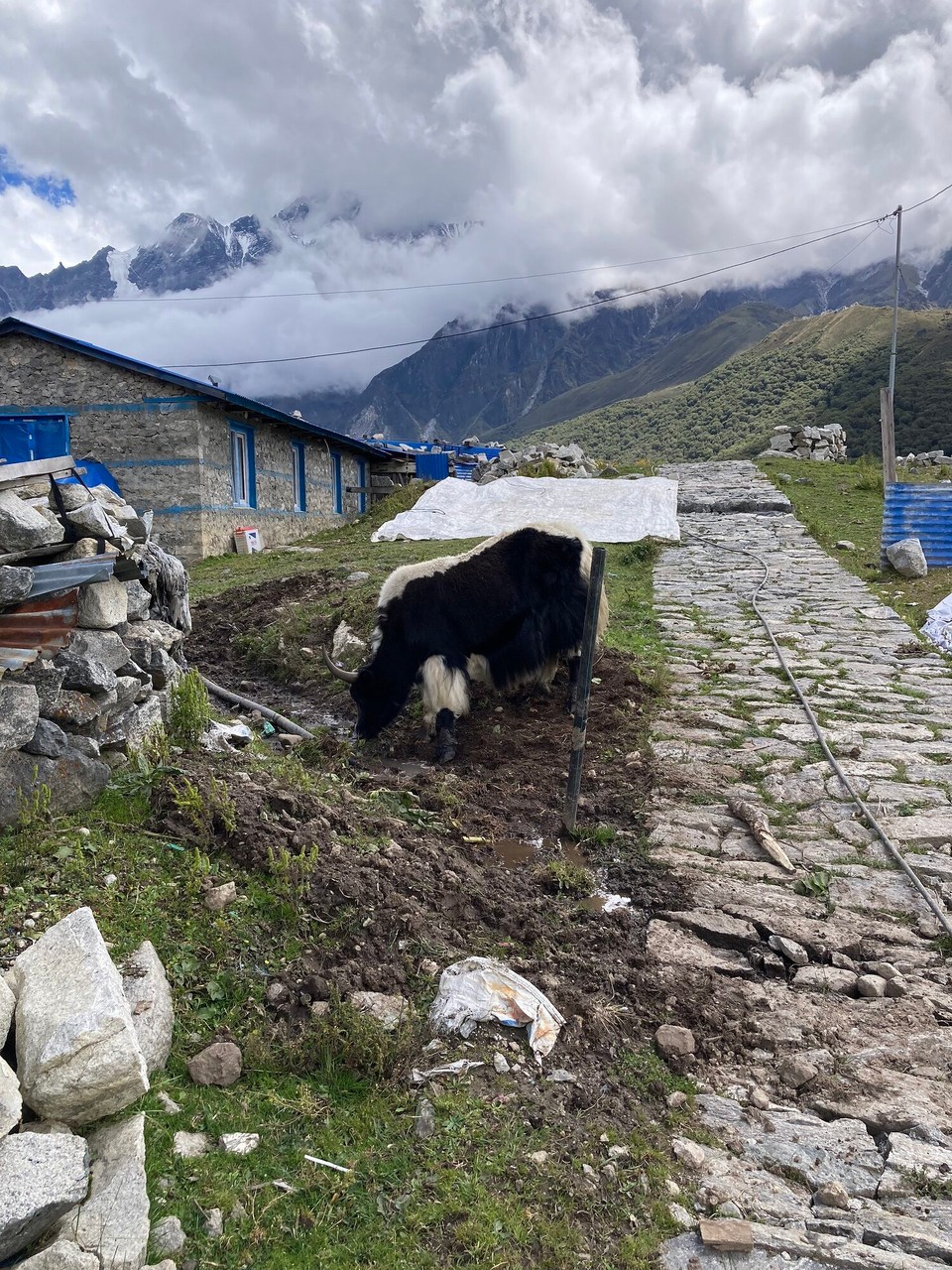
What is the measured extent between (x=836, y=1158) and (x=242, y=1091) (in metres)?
1.89

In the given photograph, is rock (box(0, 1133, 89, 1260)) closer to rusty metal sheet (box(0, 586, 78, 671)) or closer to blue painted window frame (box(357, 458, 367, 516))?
rusty metal sheet (box(0, 586, 78, 671))

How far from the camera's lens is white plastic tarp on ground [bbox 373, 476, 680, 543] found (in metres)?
14.8

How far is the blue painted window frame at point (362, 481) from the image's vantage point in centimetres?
2464

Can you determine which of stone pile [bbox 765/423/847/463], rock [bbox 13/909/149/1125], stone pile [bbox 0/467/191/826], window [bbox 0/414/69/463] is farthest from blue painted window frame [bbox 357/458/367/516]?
rock [bbox 13/909/149/1125]

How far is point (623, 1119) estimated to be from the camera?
2592mm

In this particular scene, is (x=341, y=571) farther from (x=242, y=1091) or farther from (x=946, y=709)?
(x=242, y=1091)

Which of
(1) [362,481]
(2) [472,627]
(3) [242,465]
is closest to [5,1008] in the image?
(2) [472,627]

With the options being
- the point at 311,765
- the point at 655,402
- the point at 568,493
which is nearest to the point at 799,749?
the point at 311,765

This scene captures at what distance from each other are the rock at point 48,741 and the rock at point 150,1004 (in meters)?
1.22

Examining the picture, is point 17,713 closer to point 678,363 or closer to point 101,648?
point 101,648

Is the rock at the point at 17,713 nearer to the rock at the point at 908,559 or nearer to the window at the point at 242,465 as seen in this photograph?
the rock at the point at 908,559

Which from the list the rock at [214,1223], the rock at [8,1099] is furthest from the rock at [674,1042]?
the rock at [8,1099]

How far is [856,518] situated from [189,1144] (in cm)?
1585

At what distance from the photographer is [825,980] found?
3.33 m
